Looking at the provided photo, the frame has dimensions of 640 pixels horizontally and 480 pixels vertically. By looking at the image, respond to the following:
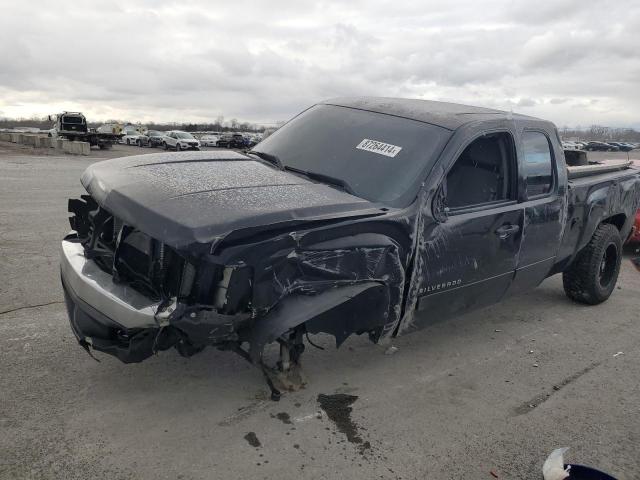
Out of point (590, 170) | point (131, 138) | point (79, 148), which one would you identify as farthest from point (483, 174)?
point (131, 138)

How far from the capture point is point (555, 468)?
8.02ft

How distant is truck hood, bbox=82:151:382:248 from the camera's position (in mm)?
2391

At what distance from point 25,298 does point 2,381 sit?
1.46 metres

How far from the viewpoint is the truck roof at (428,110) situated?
11.9 feet

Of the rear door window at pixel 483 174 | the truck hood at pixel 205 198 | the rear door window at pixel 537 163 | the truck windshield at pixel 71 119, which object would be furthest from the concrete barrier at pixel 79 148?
the rear door window at pixel 483 174

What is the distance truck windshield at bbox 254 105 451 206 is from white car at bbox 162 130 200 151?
107ft

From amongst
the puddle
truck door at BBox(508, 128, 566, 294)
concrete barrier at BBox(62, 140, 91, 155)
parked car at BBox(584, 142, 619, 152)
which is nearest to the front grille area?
the puddle

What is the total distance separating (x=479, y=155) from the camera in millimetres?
3707

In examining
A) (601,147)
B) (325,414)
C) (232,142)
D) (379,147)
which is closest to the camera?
(325,414)

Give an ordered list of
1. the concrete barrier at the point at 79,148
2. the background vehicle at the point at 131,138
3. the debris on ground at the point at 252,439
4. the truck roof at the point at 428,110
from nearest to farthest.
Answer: the debris on ground at the point at 252,439, the truck roof at the point at 428,110, the concrete barrier at the point at 79,148, the background vehicle at the point at 131,138

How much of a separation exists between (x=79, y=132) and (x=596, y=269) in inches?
1390

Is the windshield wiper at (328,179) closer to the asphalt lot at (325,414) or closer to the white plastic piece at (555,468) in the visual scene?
the asphalt lot at (325,414)

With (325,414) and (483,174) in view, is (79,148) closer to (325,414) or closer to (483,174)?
(483,174)

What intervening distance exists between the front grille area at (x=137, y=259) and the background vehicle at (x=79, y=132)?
3286 centimetres
